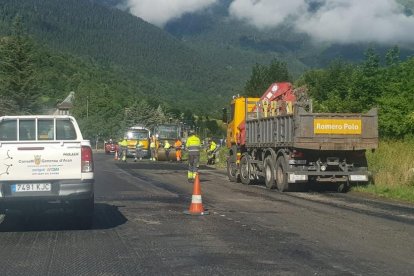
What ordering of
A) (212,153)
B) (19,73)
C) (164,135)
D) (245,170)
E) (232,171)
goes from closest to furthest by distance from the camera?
(245,170) < (232,171) < (212,153) < (164,135) < (19,73)

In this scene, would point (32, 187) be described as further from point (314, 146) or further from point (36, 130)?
point (314, 146)

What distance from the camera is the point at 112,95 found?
147125 mm

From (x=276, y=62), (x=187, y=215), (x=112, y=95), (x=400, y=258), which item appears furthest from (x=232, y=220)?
(x=112, y=95)

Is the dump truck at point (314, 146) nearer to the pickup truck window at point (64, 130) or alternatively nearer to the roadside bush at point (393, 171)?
the roadside bush at point (393, 171)

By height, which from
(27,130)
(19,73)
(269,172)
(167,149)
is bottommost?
(269,172)

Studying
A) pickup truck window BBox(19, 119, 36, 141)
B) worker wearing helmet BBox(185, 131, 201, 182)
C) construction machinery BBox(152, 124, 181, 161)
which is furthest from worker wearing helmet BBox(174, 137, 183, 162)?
pickup truck window BBox(19, 119, 36, 141)

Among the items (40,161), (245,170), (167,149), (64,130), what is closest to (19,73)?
(167,149)

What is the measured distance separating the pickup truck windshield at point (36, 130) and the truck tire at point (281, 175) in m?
8.27

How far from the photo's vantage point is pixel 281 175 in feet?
59.7

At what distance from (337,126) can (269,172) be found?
290cm

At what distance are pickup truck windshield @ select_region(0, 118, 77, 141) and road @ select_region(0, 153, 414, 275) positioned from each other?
1.52 meters

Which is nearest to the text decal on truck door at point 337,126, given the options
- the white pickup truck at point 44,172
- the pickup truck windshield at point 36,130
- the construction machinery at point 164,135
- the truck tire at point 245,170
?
the truck tire at point 245,170

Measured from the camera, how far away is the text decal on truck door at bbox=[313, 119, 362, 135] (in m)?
17.3

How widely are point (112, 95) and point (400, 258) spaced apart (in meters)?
142
